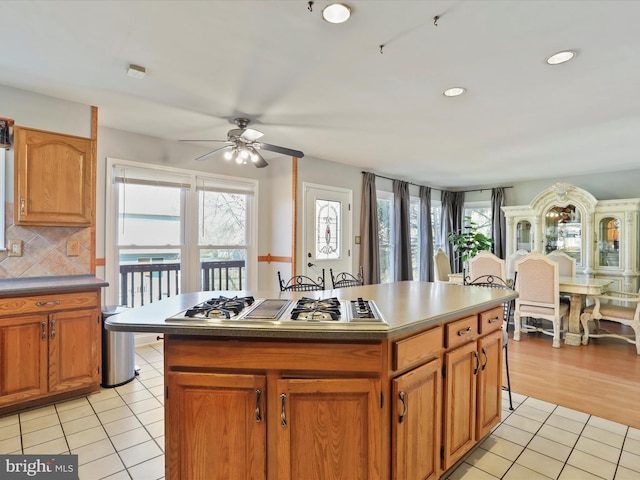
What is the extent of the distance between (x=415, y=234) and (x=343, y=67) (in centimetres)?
516

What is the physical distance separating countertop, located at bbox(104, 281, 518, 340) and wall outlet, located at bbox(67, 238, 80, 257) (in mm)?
1667

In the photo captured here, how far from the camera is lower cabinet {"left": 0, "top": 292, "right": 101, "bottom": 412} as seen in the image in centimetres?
243

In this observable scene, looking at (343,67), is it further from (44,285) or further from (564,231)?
(564,231)

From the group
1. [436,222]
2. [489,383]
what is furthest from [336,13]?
[436,222]

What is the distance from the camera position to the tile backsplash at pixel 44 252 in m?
2.82

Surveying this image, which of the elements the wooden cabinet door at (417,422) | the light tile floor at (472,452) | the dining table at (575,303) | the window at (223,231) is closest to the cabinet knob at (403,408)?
the wooden cabinet door at (417,422)

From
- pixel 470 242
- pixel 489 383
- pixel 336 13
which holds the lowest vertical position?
pixel 489 383

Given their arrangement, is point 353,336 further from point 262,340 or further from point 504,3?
point 504,3

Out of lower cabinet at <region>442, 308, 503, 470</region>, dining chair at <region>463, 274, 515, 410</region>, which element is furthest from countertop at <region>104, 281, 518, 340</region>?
dining chair at <region>463, 274, 515, 410</region>

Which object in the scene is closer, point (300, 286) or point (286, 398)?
point (286, 398)

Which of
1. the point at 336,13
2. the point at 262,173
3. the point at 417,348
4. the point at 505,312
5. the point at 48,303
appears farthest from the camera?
the point at 262,173

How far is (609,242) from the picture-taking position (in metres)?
5.50

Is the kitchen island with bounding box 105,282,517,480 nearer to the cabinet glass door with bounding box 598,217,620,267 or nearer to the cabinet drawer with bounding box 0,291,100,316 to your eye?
the cabinet drawer with bounding box 0,291,100,316

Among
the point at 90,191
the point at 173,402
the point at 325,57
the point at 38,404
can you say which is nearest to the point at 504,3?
the point at 325,57
